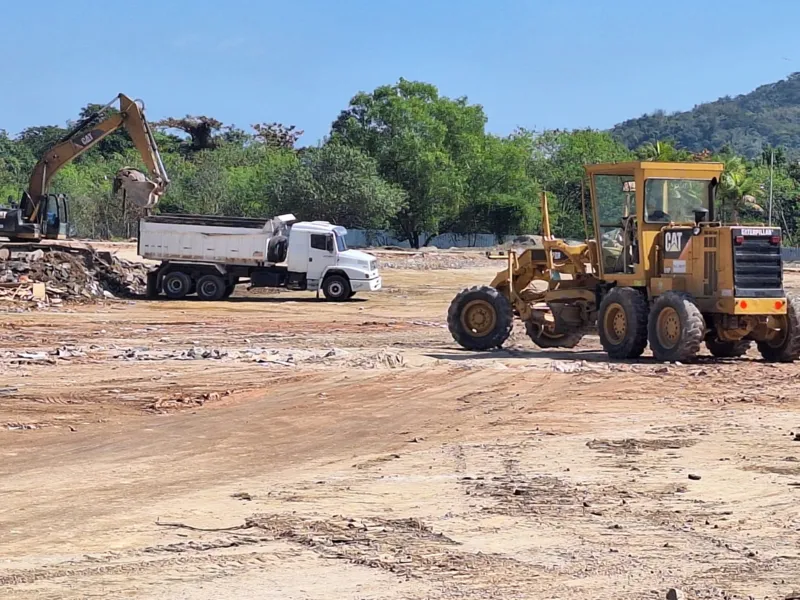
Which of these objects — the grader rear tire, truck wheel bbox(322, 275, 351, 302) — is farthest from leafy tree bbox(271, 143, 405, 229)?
the grader rear tire

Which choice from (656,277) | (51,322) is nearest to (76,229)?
(51,322)

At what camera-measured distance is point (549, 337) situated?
1989 centimetres

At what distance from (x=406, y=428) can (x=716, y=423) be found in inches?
127

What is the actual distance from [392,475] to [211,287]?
80.6 ft

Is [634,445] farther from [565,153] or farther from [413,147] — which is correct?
[565,153]

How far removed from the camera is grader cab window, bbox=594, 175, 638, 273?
1791cm

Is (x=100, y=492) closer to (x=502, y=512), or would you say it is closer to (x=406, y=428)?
(x=502, y=512)

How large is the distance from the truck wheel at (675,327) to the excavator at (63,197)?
19739 mm

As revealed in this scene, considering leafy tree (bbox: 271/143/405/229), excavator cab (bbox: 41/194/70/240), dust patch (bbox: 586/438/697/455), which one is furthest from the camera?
leafy tree (bbox: 271/143/405/229)

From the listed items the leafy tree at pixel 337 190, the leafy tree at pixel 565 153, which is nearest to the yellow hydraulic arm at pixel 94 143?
the leafy tree at pixel 337 190

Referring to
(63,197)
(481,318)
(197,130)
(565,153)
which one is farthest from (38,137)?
(481,318)

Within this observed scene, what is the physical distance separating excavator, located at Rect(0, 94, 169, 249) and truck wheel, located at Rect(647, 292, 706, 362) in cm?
1974

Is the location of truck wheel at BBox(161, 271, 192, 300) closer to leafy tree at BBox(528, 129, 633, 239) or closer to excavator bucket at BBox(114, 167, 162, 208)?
excavator bucket at BBox(114, 167, 162, 208)

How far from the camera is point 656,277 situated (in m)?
17.8
